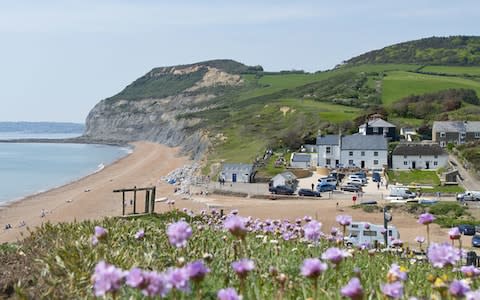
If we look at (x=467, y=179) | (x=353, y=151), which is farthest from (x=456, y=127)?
(x=467, y=179)

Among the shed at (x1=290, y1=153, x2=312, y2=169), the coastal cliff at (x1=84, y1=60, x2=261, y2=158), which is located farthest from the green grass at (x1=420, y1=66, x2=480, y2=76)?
the shed at (x1=290, y1=153, x2=312, y2=169)

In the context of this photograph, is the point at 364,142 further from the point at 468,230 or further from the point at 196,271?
the point at 196,271

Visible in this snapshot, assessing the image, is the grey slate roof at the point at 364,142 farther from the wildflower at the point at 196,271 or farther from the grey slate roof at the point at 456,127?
the wildflower at the point at 196,271

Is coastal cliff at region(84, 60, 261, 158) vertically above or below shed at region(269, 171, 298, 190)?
above

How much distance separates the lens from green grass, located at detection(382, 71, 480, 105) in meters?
92.4

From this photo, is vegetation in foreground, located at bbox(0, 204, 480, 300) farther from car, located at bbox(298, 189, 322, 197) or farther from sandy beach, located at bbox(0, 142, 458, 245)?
car, located at bbox(298, 189, 322, 197)

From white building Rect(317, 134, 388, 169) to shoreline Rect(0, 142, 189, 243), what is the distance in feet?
44.3

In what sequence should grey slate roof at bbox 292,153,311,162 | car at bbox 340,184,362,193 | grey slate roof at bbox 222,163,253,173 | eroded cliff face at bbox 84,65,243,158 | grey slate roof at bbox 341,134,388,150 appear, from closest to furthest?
1. car at bbox 340,184,362,193
2. grey slate roof at bbox 222,163,253,173
3. grey slate roof at bbox 341,134,388,150
4. grey slate roof at bbox 292,153,311,162
5. eroded cliff face at bbox 84,65,243,158

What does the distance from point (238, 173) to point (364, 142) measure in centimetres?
1120

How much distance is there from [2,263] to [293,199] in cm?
3438

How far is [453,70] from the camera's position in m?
124

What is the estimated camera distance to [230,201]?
135ft

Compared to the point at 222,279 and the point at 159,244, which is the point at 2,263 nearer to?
the point at 159,244

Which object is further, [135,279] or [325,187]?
[325,187]
